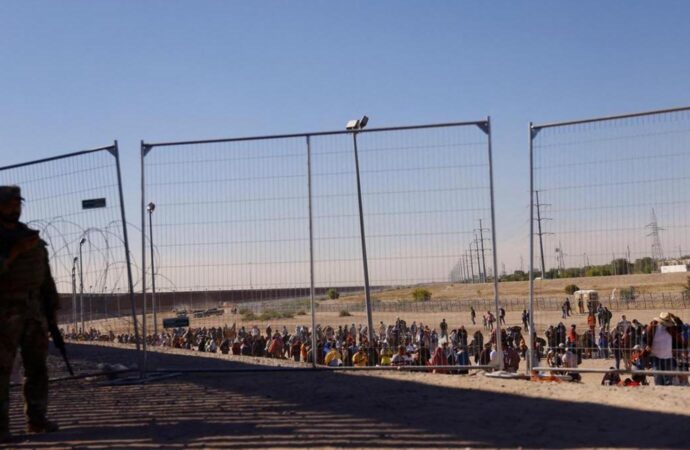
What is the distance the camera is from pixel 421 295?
10133 millimetres

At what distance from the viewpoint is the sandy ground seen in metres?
5.62

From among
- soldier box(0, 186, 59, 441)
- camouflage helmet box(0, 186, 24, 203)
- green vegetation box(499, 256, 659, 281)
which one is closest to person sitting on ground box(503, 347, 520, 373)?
green vegetation box(499, 256, 659, 281)

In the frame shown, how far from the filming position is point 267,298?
9.34m

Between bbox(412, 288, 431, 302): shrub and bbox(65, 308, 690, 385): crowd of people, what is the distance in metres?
0.36

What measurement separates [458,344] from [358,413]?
324 cm

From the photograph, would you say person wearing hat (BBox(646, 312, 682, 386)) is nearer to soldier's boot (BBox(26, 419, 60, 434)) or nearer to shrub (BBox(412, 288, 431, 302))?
shrub (BBox(412, 288, 431, 302))

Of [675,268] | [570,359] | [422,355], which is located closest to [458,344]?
[422,355]

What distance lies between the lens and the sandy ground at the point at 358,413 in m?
5.62

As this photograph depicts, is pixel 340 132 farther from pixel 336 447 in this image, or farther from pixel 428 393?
pixel 336 447

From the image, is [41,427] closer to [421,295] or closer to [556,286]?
[421,295]

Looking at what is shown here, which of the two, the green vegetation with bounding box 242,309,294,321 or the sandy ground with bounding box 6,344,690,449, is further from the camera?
the green vegetation with bounding box 242,309,294,321

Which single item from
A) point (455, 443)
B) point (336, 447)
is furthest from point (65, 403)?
point (455, 443)

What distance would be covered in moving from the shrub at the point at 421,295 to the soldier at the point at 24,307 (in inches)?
181

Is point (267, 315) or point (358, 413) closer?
point (358, 413)
